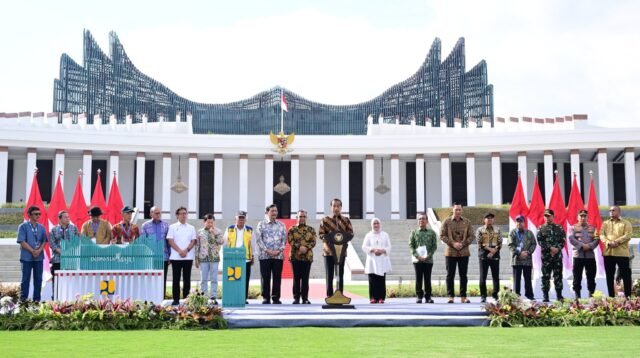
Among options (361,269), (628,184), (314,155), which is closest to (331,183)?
(314,155)

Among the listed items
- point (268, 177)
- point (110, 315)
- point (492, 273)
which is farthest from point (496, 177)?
point (110, 315)

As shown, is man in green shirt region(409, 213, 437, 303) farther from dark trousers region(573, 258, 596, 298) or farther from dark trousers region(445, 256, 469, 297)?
dark trousers region(573, 258, 596, 298)

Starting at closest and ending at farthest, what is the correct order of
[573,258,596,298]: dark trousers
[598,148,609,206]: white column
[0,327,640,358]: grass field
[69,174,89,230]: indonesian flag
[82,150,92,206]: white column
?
1. [0,327,640,358]: grass field
2. [573,258,596,298]: dark trousers
3. [69,174,89,230]: indonesian flag
4. [598,148,609,206]: white column
5. [82,150,92,206]: white column

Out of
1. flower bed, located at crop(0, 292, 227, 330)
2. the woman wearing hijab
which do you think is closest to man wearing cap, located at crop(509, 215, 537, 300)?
the woman wearing hijab

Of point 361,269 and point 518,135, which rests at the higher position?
point 518,135

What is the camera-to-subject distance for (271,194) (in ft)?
120

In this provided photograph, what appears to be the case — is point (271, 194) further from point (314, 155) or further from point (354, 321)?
point (354, 321)

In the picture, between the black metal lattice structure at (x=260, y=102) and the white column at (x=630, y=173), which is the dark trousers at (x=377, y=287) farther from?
the black metal lattice structure at (x=260, y=102)

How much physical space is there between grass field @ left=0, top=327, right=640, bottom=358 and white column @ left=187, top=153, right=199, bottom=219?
89.3 feet

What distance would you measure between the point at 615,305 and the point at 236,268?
561 cm

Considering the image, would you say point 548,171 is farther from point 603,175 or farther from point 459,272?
point 459,272

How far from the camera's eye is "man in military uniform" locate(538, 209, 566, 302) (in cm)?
1270

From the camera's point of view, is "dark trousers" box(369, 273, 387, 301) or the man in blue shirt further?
"dark trousers" box(369, 273, 387, 301)

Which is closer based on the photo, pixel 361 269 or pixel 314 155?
pixel 361 269
